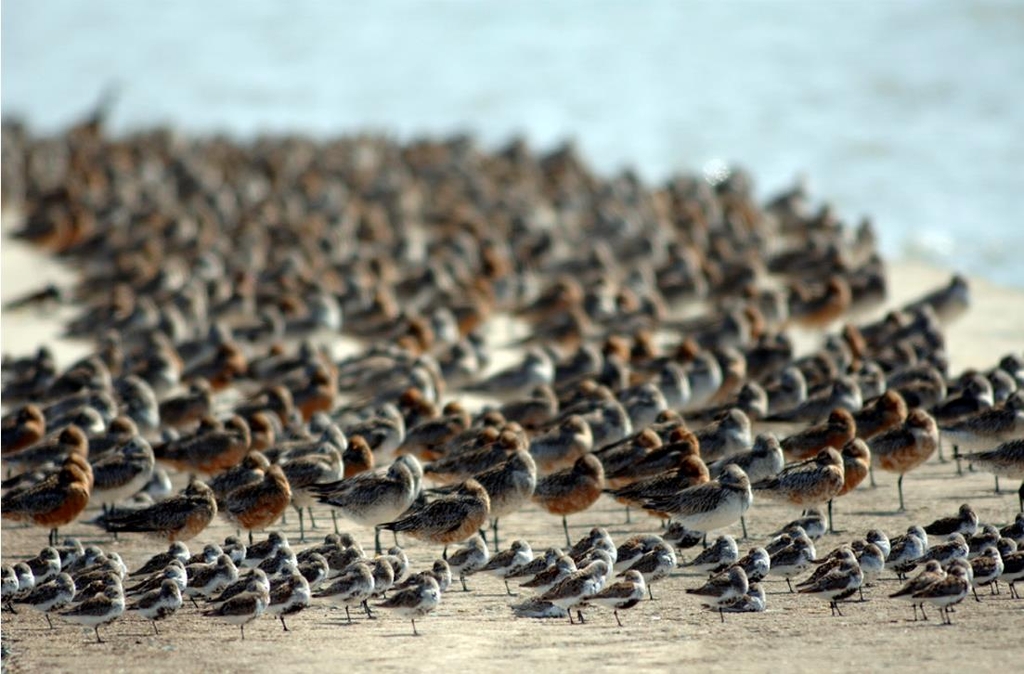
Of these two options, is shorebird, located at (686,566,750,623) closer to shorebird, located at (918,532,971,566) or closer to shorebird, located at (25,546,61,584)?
shorebird, located at (918,532,971,566)

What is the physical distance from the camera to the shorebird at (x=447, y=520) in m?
11.8

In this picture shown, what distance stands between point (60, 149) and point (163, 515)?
23913 mm

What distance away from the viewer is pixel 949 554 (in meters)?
10.8

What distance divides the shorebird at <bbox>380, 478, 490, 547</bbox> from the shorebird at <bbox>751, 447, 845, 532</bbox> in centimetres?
211

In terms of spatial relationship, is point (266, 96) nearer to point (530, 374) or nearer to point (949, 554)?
point (530, 374)

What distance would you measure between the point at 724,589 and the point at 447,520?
2244mm

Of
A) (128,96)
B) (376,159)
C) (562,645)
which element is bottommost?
(562,645)

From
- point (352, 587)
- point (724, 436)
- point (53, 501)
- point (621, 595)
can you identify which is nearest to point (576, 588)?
point (621, 595)

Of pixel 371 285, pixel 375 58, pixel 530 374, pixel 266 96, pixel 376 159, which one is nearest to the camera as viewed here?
pixel 530 374

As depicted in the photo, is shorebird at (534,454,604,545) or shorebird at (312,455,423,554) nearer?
shorebird at (312,455,423,554)

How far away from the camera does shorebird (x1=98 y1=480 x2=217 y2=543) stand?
12039 mm

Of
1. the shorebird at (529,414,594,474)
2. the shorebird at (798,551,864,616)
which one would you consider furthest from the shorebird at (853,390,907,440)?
the shorebird at (798,551,864,616)

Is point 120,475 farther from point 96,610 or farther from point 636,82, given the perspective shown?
point 636,82

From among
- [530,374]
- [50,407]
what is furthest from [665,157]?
[50,407]
